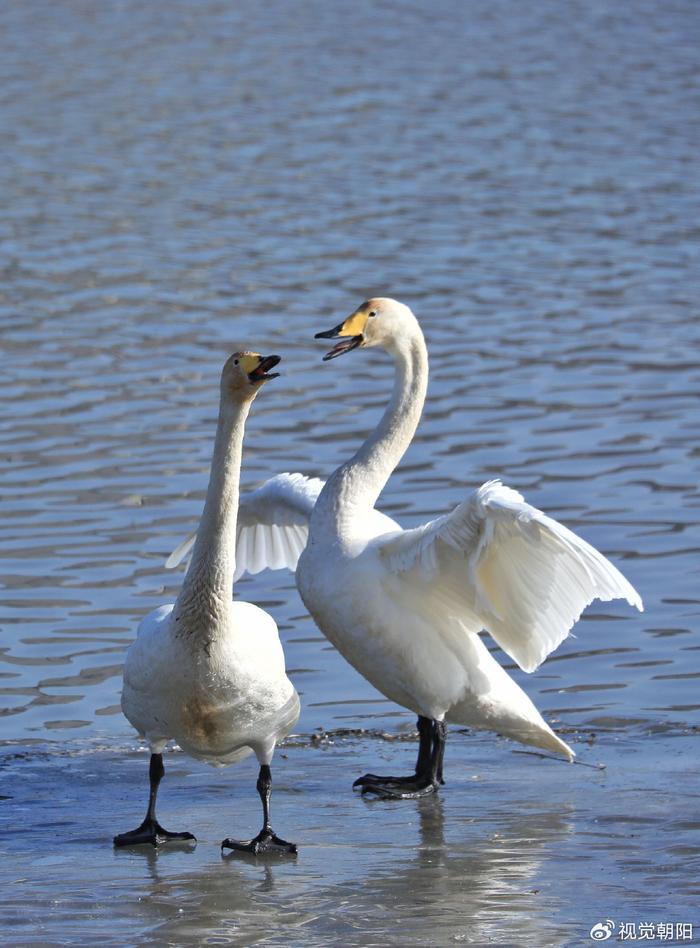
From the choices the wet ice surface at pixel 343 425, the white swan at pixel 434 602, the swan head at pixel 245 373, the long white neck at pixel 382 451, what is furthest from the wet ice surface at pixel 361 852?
the swan head at pixel 245 373

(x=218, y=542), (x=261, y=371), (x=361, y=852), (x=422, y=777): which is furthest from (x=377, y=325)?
(x=361, y=852)

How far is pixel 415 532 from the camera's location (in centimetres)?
673

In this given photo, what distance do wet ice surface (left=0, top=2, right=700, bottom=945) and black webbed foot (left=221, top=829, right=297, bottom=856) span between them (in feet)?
0.28

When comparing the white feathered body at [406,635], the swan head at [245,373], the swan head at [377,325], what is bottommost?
the white feathered body at [406,635]

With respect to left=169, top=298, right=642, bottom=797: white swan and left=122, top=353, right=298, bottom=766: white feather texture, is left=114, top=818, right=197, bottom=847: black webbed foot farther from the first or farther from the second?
left=169, top=298, right=642, bottom=797: white swan

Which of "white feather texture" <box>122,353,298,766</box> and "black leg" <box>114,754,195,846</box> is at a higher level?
"white feather texture" <box>122,353,298,766</box>

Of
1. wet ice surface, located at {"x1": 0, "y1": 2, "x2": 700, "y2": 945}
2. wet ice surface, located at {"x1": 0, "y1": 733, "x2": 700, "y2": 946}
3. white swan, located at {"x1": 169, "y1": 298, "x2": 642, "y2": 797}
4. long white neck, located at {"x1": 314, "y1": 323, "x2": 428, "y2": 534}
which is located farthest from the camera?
long white neck, located at {"x1": 314, "y1": 323, "x2": 428, "y2": 534}

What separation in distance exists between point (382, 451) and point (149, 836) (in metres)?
1.86

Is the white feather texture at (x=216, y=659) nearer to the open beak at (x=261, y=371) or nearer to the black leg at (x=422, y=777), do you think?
the open beak at (x=261, y=371)

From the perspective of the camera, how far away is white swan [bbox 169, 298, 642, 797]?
653 centimetres

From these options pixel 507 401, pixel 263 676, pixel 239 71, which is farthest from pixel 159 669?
pixel 239 71

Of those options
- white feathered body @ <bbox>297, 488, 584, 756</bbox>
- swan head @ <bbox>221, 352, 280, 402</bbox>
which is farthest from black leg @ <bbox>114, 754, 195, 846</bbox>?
swan head @ <bbox>221, 352, 280, 402</bbox>

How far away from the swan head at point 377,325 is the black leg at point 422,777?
4.90ft

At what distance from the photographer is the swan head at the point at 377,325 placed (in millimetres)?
7465
